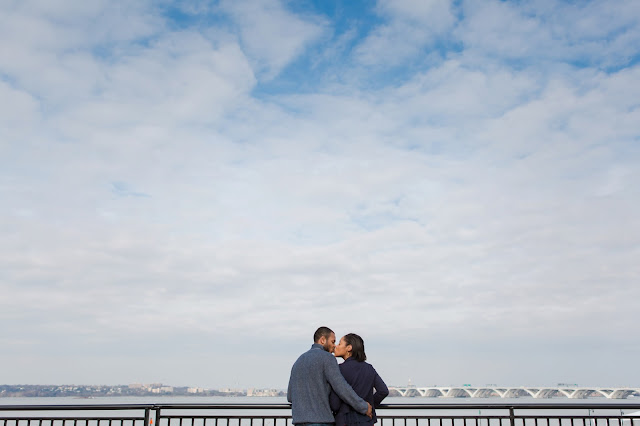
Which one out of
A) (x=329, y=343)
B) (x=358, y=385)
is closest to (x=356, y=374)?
(x=358, y=385)

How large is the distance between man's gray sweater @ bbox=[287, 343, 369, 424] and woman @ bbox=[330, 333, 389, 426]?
0.14 meters

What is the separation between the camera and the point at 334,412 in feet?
18.9

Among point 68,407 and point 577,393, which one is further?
point 577,393

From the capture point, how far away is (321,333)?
5.73 meters

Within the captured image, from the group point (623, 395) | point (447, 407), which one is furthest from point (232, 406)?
point (623, 395)

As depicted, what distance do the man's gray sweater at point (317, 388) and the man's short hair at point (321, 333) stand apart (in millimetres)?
133

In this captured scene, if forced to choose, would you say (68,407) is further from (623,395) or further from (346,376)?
(623,395)

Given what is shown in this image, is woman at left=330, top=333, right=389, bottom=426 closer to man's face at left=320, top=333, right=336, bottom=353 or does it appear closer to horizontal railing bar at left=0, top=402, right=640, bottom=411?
man's face at left=320, top=333, right=336, bottom=353

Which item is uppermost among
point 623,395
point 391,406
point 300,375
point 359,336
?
point 359,336

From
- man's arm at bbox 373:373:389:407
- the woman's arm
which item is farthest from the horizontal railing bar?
the woman's arm

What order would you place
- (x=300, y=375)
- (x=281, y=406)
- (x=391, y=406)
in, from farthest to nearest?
(x=281, y=406)
(x=391, y=406)
(x=300, y=375)

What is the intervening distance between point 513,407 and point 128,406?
17.8ft

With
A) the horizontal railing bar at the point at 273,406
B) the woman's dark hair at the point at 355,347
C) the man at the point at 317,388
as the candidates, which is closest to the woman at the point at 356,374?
the woman's dark hair at the point at 355,347

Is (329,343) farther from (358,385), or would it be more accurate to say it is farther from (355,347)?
(358,385)
